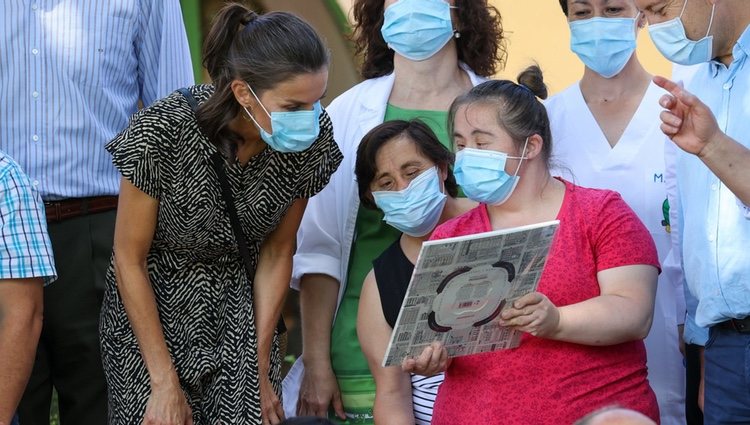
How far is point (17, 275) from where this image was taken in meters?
3.61

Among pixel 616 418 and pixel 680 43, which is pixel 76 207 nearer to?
pixel 680 43

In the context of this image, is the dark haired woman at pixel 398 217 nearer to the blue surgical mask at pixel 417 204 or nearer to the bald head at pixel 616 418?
the blue surgical mask at pixel 417 204

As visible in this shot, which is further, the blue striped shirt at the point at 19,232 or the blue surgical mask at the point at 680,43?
the blue striped shirt at the point at 19,232

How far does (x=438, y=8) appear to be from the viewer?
447 cm

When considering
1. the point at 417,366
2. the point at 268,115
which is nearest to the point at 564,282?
the point at 417,366

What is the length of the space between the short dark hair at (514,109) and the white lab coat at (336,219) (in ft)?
2.51

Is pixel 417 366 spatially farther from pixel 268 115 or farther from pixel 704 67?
pixel 704 67

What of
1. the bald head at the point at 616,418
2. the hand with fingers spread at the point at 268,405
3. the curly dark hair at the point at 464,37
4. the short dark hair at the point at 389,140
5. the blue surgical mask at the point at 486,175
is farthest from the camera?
the curly dark hair at the point at 464,37

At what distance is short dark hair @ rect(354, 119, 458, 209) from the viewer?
13.7 feet

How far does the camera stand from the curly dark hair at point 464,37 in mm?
4594

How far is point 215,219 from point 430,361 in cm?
84

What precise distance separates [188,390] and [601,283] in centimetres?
133

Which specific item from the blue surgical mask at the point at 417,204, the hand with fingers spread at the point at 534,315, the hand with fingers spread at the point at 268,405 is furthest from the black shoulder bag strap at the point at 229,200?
the hand with fingers spread at the point at 534,315

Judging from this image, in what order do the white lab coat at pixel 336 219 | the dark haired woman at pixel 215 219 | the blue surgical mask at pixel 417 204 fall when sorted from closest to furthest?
1. the dark haired woman at pixel 215 219
2. the blue surgical mask at pixel 417 204
3. the white lab coat at pixel 336 219
